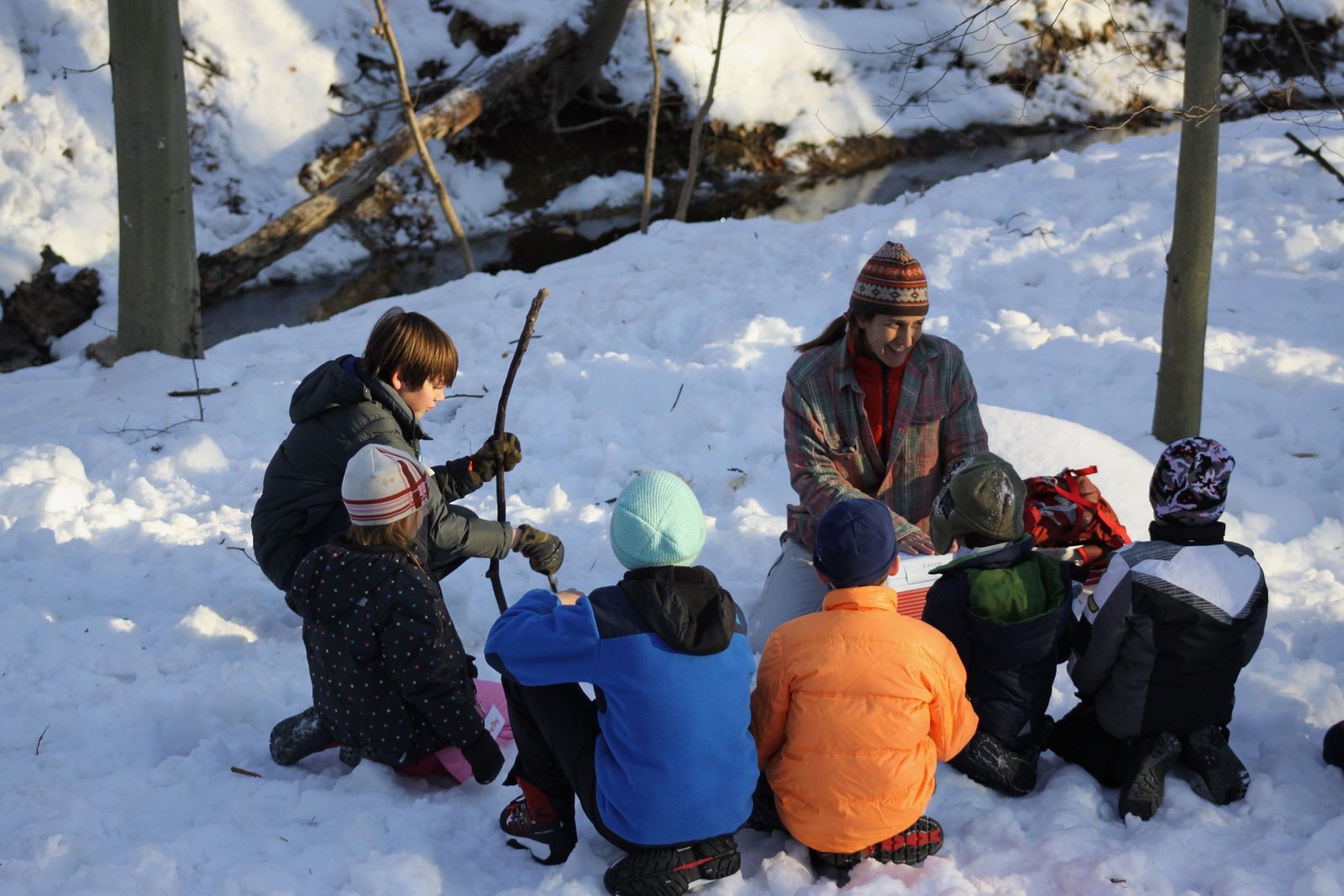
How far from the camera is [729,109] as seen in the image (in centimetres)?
1398

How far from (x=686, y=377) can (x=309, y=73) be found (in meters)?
9.21

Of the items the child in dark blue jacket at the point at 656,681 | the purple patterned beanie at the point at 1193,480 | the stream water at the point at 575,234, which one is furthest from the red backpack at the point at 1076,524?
the stream water at the point at 575,234

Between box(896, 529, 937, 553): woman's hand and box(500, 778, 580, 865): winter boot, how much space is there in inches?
57.7

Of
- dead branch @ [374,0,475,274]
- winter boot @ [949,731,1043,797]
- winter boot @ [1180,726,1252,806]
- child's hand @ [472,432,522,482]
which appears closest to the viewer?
winter boot @ [1180,726,1252,806]

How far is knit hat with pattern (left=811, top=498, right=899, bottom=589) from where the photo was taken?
8.94ft

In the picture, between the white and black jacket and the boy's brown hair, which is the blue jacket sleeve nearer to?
the boy's brown hair

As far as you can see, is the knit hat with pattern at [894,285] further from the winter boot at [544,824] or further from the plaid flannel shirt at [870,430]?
the winter boot at [544,824]

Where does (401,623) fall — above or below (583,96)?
below

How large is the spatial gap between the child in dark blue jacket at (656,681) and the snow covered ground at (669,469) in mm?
188

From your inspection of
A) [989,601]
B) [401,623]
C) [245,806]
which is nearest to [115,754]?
[245,806]

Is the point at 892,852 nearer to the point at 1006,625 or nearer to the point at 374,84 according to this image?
the point at 1006,625

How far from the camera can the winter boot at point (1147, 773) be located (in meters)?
3.01

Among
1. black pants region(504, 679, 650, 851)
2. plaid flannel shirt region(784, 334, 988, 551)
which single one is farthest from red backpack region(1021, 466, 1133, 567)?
black pants region(504, 679, 650, 851)

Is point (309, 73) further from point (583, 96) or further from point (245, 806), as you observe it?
Result: point (245, 806)
